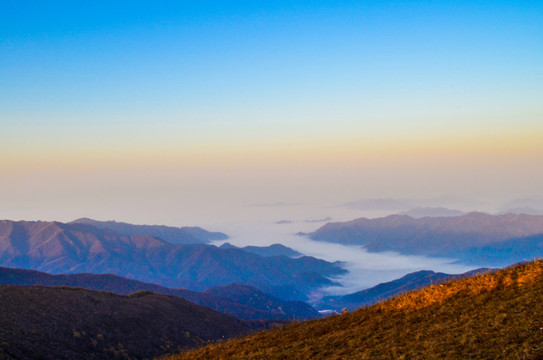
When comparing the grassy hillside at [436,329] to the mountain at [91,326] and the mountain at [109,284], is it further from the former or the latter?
the mountain at [109,284]

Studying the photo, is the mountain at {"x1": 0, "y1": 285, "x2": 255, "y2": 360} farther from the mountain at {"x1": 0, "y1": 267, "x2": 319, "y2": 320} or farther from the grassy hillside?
the mountain at {"x1": 0, "y1": 267, "x2": 319, "y2": 320}

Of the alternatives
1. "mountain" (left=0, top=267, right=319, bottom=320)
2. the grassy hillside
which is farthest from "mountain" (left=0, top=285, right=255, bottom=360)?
"mountain" (left=0, top=267, right=319, bottom=320)

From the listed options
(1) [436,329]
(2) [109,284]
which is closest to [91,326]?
(1) [436,329]

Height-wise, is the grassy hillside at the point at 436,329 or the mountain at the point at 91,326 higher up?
the grassy hillside at the point at 436,329

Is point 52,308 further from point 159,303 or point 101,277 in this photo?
point 101,277

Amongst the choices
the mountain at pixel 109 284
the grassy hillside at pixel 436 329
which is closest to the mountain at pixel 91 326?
the grassy hillside at pixel 436 329

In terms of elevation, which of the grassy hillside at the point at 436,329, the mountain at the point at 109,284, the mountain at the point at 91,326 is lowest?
the mountain at the point at 109,284

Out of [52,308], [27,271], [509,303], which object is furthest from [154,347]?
[27,271]
